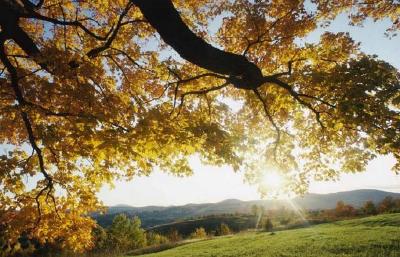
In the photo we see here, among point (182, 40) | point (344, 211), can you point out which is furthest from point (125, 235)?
point (182, 40)

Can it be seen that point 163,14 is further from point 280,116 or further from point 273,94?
point 280,116

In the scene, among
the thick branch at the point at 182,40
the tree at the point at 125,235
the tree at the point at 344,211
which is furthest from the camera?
the tree at the point at 344,211

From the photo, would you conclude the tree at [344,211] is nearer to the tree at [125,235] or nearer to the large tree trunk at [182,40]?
the tree at [125,235]

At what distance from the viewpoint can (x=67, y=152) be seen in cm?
1081

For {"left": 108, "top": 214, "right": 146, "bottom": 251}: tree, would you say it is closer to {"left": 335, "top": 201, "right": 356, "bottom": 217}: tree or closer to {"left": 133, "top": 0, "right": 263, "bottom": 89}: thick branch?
{"left": 335, "top": 201, "right": 356, "bottom": 217}: tree

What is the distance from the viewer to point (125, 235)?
5434 cm

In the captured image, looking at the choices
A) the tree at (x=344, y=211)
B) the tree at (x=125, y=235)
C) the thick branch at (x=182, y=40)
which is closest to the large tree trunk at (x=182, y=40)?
the thick branch at (x=182, y=40)

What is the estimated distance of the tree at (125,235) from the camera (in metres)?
50.5

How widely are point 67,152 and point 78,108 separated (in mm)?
1519

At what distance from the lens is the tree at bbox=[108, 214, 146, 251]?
50.5 metres

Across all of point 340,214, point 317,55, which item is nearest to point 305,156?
point 317,55

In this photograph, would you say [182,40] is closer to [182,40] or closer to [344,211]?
[182,40]

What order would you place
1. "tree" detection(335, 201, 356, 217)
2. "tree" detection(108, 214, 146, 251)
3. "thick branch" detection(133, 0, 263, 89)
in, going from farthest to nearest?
"tree" detection(335, 201, 356, 217)
"tree" detection(108, 214, 146, 251)
"thick branch" detection(133, 0, 263, 89)

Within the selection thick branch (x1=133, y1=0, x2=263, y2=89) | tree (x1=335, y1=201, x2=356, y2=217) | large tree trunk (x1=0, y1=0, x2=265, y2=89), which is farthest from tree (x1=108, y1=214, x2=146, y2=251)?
thick branch (x1=133, y1=0, x2=263, y2=89)
